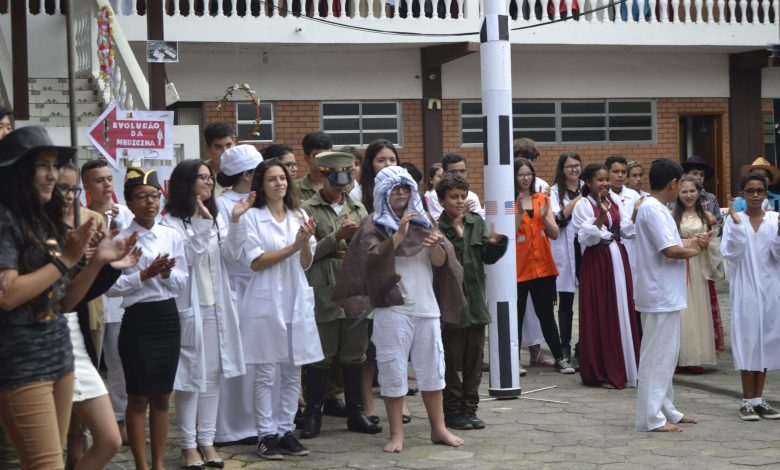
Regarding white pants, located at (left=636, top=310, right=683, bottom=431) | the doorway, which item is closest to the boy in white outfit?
white pants, located at (left=636, top=310, right=683, bottom=431)

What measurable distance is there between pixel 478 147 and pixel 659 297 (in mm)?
13072

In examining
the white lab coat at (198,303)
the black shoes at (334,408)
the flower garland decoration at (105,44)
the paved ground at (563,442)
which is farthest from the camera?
the flower garland decoration at (105,44)

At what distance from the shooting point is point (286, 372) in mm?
7691

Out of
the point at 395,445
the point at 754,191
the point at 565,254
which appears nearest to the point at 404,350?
the point at 395,445

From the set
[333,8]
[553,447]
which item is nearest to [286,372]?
[553,447]

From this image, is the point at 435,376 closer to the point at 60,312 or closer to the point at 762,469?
the point at 762,469

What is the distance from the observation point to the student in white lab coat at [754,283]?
851 cm

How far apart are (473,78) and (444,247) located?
43.9 feet

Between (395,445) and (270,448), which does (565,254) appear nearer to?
(395,445)

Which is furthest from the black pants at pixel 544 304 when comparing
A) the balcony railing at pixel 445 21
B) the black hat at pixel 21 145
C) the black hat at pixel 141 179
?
the balcony railing at pixel 445 21

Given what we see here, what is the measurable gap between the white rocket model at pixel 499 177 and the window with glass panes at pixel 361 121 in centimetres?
1119

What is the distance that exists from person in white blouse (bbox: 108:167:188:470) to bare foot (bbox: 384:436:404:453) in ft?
4.90

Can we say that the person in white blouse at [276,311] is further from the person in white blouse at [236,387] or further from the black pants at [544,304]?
the black pants at [544,304]

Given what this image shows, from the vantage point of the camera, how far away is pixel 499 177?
9266 mm
